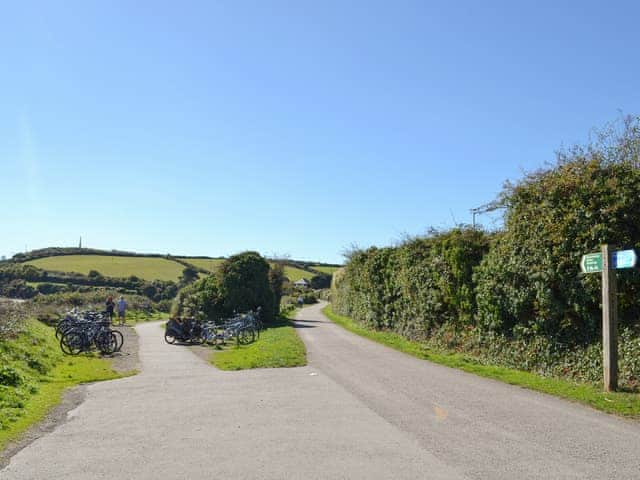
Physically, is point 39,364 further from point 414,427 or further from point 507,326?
point 507,326

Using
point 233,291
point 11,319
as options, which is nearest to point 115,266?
point 233,291

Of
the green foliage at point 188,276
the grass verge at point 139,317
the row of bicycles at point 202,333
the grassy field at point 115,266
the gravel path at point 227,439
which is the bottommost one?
the grass verge at point 139,317

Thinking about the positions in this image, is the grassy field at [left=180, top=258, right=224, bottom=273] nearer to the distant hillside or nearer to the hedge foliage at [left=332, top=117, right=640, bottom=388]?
the distant hillside

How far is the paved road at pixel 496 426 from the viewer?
5.72m

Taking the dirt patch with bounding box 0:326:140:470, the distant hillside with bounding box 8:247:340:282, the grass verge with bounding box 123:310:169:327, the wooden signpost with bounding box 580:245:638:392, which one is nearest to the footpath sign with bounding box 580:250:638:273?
the wooden signpost with bounding box 580:245:638:392

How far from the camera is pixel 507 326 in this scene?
1336cm

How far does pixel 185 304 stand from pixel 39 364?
18.9 m

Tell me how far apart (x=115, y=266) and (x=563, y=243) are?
213ft

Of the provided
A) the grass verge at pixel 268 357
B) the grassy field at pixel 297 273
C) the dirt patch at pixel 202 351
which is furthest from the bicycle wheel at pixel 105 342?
the grassy field at pixel 297 273

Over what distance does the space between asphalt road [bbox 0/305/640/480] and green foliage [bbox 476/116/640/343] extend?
224 centimetres

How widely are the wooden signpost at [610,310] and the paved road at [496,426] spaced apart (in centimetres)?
126

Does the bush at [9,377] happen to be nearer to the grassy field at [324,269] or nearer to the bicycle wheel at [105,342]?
the bicycle wheel at [105,342]

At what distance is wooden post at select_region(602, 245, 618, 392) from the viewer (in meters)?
9.62

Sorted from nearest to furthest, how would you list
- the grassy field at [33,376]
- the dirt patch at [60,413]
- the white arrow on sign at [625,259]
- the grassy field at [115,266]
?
the dirt patch at [60,413], the grassy field at [33,376], the white arrow on sign at [625,259], the grassy field at [115,266]
